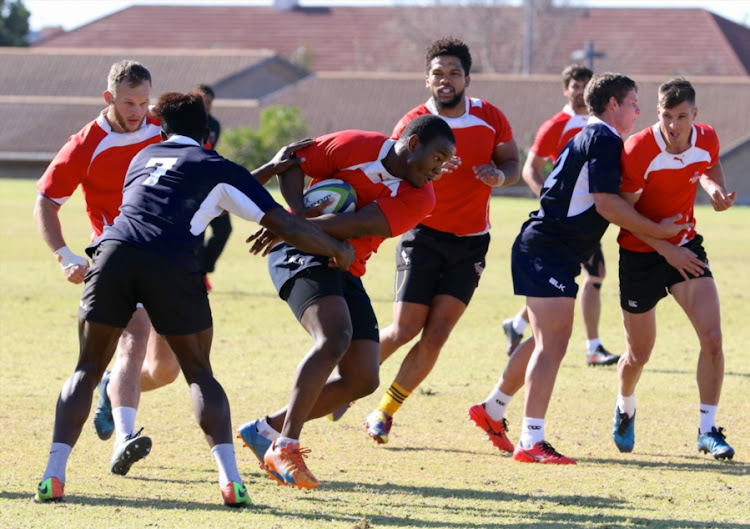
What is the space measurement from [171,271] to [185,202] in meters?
0.34

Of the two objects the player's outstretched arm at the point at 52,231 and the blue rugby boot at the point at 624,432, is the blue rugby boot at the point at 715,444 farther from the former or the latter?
the player's outstretched arm at the point at 52,231

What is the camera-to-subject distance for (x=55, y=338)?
1195 centimetres

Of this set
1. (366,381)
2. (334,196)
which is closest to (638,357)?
(366,381)

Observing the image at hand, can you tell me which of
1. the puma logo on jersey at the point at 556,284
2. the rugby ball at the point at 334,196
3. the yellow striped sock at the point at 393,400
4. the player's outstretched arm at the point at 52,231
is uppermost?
the rugby ball at the point at 334,196

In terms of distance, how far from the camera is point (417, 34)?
81.7m

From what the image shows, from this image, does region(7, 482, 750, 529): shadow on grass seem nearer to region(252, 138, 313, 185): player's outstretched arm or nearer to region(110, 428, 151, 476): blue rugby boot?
region(110, 428, 151, 476): blue rugby boot

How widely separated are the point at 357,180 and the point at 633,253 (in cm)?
205

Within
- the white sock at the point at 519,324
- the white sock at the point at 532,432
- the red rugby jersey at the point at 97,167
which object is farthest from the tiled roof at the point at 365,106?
the red rugby jersey at the point at 97,167

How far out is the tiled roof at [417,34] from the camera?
7750 centimetres

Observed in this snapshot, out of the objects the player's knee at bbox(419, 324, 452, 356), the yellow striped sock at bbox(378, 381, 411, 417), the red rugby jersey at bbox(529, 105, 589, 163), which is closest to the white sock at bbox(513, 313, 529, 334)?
the red rugby jersey at bbox(529, 105, 589, 163)

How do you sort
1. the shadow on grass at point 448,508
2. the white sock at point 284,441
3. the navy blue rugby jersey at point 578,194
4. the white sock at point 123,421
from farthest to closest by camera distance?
1. the navy blue rugby jersey at point 578,194
2. the white sock at point 123,421
3. the white sock at point 284,441
4. the shadow on grass at point 448,508

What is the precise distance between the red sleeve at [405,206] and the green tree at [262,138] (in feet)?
139

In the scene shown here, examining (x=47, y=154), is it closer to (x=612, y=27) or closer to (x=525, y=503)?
(x=612, y=27)

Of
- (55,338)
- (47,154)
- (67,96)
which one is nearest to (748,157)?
(47,154)
